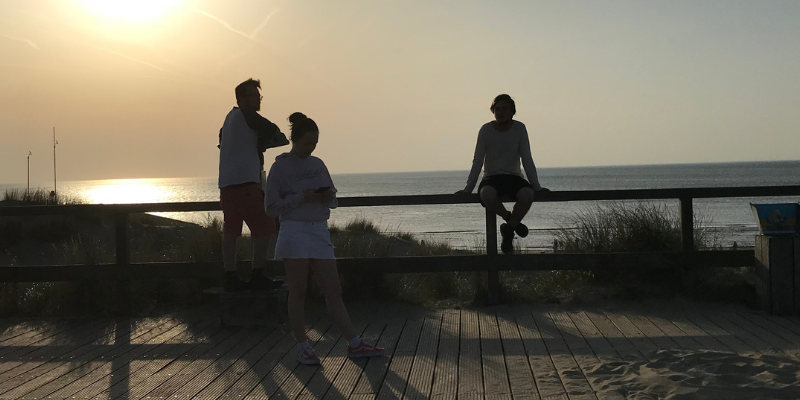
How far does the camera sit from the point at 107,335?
573 cm

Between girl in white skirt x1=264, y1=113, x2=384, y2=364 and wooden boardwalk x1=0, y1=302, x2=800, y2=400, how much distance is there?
29 cm

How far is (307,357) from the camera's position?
450 cm

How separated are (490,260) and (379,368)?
226cm

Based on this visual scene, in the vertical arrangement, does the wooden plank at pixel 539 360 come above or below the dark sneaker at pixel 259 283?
below

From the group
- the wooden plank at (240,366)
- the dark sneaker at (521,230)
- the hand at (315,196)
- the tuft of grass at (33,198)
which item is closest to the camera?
the wooden plank at (240,366)

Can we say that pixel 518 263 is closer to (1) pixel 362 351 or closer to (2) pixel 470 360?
(2) pixel 470 360

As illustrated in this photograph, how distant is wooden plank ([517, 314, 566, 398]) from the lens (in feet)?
12.5

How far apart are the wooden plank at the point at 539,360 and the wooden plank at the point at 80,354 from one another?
282cm

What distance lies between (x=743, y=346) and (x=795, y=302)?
140 cm

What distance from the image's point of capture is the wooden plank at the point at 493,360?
151 inches

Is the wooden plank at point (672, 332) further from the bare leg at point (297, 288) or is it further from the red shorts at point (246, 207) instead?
the red shorts at point (246, 207)

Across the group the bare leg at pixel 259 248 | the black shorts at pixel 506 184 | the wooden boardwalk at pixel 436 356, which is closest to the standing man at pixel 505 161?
the black shorts at pixel 506 184

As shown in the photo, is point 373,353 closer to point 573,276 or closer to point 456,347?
point 456,347

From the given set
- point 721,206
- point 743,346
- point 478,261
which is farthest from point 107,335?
point 721,206
